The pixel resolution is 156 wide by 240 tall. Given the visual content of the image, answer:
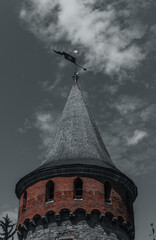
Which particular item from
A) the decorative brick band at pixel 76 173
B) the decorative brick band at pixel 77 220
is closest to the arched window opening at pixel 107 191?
the decorative brick band at pixel 76 173

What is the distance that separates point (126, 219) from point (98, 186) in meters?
2.22

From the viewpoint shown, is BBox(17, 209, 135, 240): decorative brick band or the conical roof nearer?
BBox(17, 209, 135, 240): decorative brick band

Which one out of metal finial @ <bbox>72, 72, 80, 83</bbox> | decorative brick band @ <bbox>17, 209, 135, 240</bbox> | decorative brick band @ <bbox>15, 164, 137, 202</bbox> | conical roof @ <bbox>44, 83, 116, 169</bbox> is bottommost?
decorative brick band @ <bbox>17, 209, 135, 240</bbox>

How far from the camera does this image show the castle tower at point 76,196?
19812mm

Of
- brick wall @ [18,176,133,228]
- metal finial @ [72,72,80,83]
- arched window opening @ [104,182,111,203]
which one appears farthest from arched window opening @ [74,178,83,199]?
metal finial @ [72,72,80,83]

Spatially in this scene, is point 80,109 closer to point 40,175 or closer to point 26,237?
point 40,175

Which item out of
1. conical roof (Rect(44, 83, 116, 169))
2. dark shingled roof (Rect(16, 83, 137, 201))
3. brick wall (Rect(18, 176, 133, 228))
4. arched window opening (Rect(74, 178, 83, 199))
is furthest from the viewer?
conical roof (Rect(44, 83, 116, 169))

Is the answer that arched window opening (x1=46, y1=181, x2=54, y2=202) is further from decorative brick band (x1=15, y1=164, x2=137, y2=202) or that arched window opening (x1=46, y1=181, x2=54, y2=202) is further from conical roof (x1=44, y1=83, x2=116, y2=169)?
conical roof (x1=44, y1=83, x2=116, y2=169)

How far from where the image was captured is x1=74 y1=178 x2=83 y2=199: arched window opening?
68.0ft

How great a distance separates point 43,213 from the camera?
2033cm

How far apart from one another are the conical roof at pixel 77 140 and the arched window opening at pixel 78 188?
97 cm

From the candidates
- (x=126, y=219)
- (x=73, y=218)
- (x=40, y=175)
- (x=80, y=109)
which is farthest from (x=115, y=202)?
(x=80, y=109)

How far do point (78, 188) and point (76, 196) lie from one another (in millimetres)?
535

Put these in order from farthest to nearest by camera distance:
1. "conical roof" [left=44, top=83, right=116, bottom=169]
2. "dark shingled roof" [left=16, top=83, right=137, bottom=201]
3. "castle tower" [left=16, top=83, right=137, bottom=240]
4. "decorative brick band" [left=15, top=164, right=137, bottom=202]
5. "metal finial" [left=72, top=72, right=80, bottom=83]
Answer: "metal finial" [left=72, top=72, right=80, bottom=83], "conical roof" [left=44, top=83, right=116, bottom=169], "dark shingled roof" [left=16, top=83, right=137, bottom=201], "decorative brick band" [left=15, top=164, right=137, bottom=202], "castle tower" [left=16, top=83, right=137, bottom=240]
